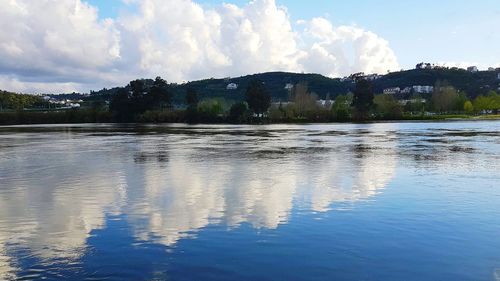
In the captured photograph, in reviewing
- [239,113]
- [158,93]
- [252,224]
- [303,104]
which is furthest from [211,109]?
[252,224]

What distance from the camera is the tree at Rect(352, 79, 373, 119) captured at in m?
152

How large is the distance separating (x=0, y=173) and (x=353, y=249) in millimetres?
22063

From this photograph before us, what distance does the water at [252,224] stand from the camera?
9742mm

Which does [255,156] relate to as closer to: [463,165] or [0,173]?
[463,165]

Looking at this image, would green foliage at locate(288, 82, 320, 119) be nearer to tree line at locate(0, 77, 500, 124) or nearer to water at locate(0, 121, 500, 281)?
tree line at locate(0, 77, 500, 124)

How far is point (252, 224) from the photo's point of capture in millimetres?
13477

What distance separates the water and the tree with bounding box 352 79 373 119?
5065 inches

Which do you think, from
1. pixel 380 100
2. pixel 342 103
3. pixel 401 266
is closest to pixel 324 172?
pixel 401 266

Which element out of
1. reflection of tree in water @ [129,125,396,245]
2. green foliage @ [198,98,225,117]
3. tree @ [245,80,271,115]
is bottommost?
reflection of tree in water @ [129,125,396,245]

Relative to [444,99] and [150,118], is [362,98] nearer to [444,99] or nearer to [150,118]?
[444,99]

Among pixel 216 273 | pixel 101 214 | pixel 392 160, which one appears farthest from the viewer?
pixel 392 160

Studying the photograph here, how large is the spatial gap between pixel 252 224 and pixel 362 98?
5701 inches

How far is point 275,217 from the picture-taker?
47.1ft

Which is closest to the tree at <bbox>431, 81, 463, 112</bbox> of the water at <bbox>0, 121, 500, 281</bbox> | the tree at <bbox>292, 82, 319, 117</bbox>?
the tree at <bbox>292, 82, 319, 117</bbox>
